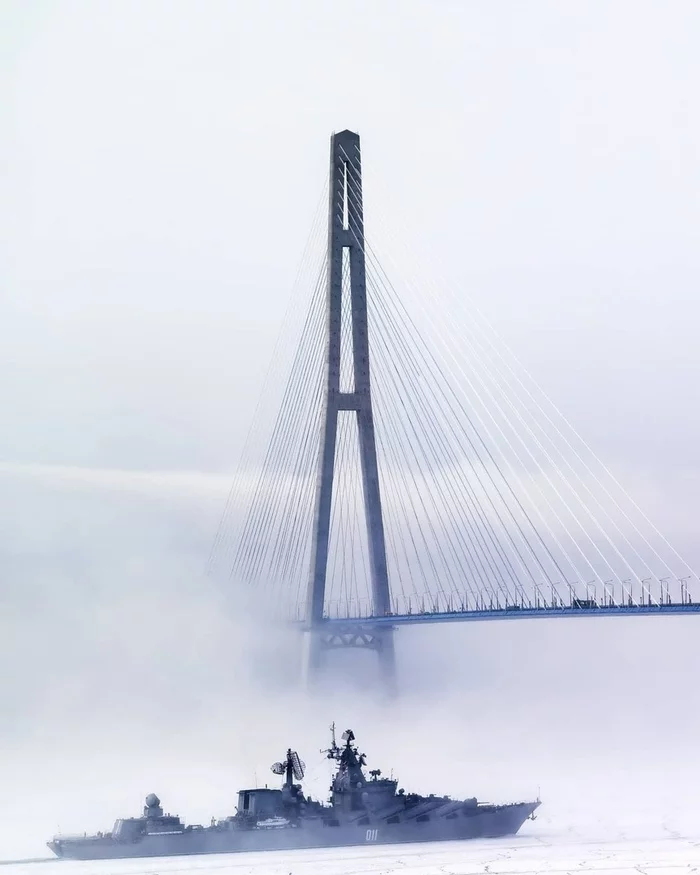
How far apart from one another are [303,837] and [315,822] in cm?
48

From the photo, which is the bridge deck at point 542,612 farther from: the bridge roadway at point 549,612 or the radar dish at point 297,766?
the radar dish at point 297,766

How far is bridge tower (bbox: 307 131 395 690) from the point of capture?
1550 inches

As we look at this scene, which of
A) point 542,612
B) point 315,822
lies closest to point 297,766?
point 315,822

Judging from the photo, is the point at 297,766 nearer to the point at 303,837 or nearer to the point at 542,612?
the point at 303,837

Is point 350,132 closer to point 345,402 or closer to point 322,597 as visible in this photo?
point 345,402

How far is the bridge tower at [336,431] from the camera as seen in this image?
39375 millimetres

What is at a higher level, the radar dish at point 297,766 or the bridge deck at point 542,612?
the bridge deck at point 542,612

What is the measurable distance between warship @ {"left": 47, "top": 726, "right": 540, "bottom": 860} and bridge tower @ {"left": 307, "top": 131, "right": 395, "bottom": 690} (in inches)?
143

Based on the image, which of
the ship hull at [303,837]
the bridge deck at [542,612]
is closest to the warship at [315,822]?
the ship hull at [303,837]

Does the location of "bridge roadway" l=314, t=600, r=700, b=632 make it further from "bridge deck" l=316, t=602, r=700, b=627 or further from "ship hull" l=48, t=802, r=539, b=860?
"ship hull" l=48, t=802, r=539, b=860

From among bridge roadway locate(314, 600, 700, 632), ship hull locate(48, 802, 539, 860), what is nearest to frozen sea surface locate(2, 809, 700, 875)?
ship hull locate(48, 802, 539, 860)

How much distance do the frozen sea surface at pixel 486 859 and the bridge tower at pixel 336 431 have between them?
6529 millimetres

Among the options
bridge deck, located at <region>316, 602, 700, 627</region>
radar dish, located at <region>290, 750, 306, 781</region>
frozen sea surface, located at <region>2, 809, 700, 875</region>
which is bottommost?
frozen sea surface, located at <region>2, 809, 700, 875</region>

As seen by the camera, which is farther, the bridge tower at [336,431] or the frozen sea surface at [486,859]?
the bridge tower at [336,431]
